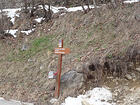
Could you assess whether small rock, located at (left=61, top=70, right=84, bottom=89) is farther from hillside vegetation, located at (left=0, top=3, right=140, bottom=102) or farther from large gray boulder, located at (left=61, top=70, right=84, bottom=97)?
hillside vegetation, located at (left=0, top=3, right=140, bottom=102)

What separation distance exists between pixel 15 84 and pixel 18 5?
13.4 meters

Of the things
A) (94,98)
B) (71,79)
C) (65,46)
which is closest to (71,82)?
(71,79)

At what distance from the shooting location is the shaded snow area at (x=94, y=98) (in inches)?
248

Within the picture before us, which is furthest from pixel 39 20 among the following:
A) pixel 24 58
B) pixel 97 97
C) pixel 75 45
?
pixel 97 97

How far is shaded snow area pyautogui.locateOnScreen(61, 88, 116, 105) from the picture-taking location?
6.31 meters

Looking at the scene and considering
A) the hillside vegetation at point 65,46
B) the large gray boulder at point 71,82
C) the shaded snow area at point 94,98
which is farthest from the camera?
the hillside vegetation at point 65,46

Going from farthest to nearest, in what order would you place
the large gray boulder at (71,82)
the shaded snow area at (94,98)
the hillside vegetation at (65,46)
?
1. the hillside vegetation at (65,46)
2. the large gray boulder at (71,82)
3. the shaded snow area at (94,98)

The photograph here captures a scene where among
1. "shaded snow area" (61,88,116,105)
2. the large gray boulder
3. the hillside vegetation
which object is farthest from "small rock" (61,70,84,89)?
"shaded snow area" (61,88,116,105)

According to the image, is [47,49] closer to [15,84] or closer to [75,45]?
[75,45]

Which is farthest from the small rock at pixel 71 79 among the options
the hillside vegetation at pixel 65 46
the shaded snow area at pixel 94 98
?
the shaded snow area at pixel 94 98

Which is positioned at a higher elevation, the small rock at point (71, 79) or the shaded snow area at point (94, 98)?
the small rock at point (71, 79)

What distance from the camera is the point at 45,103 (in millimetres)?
7414

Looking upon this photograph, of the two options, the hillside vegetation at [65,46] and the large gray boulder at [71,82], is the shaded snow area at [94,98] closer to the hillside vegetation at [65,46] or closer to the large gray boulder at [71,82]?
the large gray boulder at [71,82]

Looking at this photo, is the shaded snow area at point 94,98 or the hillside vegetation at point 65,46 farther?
the hillside vegetation at point 65,46
